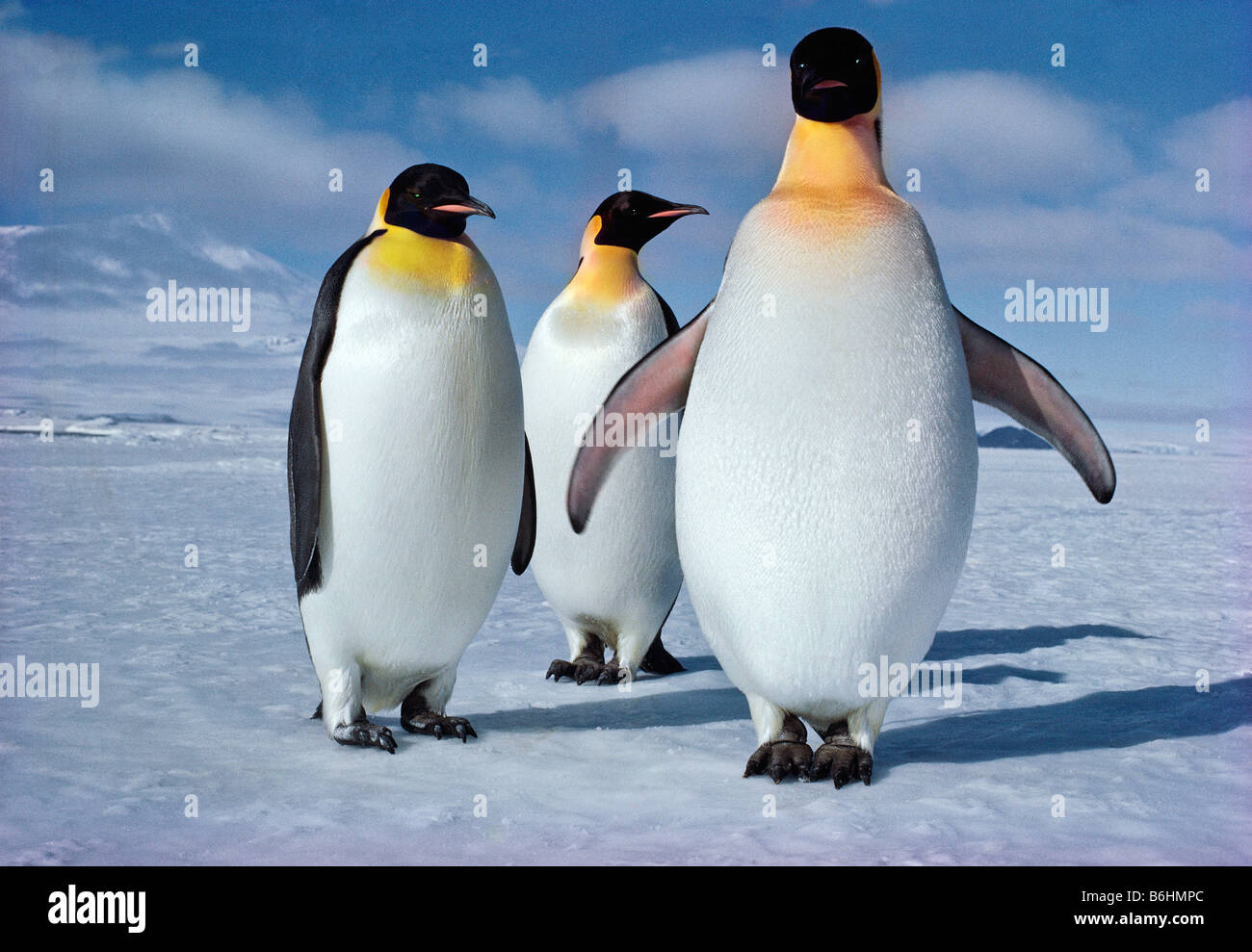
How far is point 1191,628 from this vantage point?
15.6 ft

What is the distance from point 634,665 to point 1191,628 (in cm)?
254

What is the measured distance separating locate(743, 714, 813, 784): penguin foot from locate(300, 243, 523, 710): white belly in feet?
2.79

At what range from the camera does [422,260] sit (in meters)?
2.79

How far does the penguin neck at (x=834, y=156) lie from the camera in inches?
101

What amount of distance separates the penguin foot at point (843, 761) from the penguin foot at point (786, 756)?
3 cm

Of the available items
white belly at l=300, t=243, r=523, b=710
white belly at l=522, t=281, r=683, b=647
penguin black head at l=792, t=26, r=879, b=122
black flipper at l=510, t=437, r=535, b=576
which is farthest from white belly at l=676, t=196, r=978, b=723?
white belly at l=522, t=281, r=683, b=647

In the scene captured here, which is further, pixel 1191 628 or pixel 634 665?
pixel 1191 628

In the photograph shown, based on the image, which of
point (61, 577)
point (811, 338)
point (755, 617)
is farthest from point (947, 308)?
point (61, 577)

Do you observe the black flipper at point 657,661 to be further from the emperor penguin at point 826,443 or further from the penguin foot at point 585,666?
the emperor penguin at point 826,443

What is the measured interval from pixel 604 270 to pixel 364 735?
76.3 inches

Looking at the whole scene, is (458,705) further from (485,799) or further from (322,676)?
(485,799)

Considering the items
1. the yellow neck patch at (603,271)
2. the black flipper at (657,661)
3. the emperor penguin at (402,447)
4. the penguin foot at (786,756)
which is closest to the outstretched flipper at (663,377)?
the emperor penguin at (402,447)

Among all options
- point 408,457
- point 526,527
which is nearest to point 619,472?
point 526,527

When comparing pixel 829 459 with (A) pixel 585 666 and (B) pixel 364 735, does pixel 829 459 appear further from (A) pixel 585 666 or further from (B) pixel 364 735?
(A) pixel 585 666
